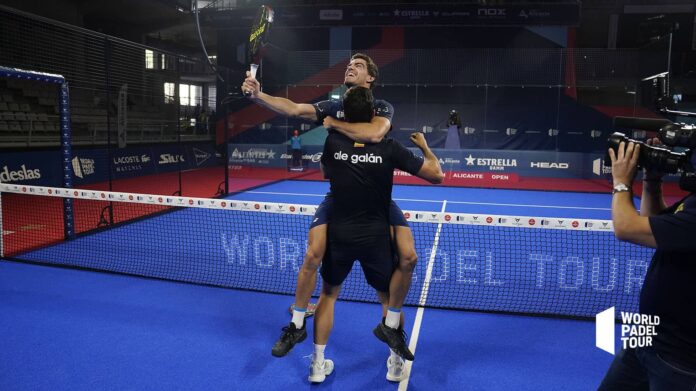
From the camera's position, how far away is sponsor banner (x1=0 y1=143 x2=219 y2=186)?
1250 centimetres

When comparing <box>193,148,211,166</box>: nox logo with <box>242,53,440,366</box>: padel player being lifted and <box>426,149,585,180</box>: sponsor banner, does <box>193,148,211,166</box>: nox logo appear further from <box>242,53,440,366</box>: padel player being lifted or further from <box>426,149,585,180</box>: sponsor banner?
<box>242,53,440,366</box>: padel player being lifted

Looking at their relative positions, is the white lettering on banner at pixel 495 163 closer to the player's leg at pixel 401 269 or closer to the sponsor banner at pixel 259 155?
the sponsor banner at pixel 259 155

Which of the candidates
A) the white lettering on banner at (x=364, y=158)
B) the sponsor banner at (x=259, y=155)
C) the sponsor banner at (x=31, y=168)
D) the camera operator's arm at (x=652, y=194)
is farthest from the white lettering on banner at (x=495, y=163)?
the camera operator's arm at (x=652, y=194)

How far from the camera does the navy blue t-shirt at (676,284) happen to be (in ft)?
6.51

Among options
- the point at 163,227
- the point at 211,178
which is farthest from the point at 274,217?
the point at 211,178

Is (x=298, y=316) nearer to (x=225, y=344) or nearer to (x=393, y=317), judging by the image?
(x=393, y=317)

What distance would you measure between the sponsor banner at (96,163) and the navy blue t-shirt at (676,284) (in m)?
9.05

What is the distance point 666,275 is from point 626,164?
521 millimetres

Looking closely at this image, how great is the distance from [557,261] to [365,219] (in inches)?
184

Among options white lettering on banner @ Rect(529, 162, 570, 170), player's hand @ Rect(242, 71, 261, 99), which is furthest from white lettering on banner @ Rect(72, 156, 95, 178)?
white lettering on banner @ Rect(529, 162, 570, 170)

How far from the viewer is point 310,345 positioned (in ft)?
14.9

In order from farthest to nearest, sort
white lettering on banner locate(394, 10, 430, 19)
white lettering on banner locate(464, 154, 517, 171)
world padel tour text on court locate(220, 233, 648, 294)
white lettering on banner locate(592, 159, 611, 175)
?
white lettering on banner locate(394, 10, 430, 19) < white lettering on banner locate(464, 154, 517, 171) < white lettering on banner locate(592, 159, 611, 175) < world padel tour text on court locate(220, 233, 648, 294)

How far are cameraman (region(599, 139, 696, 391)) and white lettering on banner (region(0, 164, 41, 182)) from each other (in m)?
13.3

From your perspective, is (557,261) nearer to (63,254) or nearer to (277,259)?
(277,259)
